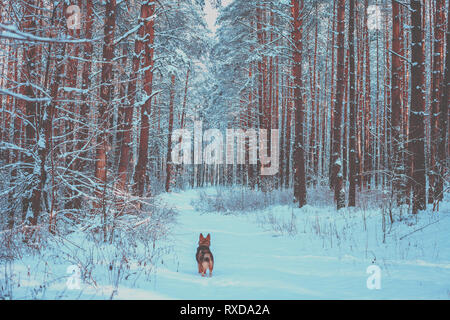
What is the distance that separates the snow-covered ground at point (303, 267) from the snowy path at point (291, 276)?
0.01 m

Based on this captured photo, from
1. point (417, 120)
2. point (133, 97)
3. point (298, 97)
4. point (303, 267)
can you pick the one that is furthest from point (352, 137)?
point (133, 97)

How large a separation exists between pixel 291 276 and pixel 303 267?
1.97 feet

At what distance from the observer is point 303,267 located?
4.73 metres

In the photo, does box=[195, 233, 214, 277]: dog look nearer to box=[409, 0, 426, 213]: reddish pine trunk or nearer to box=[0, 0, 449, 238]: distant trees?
box=[0, 0, 449, 238]: distant trees

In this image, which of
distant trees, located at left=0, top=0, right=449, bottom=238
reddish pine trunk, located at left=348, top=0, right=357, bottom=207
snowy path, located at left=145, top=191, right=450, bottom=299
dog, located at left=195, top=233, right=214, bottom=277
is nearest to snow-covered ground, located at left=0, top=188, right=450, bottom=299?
snowy path, located at left=145, top=191, right=450, bottom=299

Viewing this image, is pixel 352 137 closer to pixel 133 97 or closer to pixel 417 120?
pixel 417 120

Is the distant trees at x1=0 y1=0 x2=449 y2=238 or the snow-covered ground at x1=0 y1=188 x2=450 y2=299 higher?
the distant trees at x1=0 y1=0 x2=449 y2=238

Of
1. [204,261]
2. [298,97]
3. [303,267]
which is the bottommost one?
[303,267]

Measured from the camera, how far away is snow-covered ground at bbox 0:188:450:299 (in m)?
3.29

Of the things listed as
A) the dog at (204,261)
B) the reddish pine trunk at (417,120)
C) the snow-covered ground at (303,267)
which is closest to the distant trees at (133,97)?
the reddish pine trunk at (417,120)

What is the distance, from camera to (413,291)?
3350 mm

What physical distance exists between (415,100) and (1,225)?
34.1 ft

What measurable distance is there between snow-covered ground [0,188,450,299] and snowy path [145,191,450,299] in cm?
1
